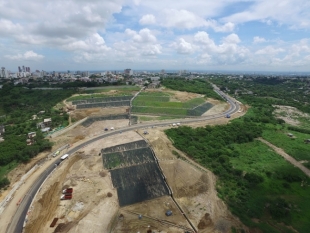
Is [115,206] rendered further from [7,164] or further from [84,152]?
[7,164]

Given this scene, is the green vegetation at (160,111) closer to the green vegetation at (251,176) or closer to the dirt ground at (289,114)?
the green vegetation at (251,176)

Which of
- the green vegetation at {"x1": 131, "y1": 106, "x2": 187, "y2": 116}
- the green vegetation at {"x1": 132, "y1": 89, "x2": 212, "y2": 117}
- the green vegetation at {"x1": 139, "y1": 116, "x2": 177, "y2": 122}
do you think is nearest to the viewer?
the green vegetation at {"x1": 139, "y1": 116, "x2": 177, "y2": 122}

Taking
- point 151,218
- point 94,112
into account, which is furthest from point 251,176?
point 94,112

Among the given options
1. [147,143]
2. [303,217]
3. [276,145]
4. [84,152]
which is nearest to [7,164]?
[84,152]

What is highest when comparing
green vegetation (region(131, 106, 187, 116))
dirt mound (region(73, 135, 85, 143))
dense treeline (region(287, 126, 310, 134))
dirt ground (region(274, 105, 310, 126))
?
green vegetation (region(131, 106, 187, 116))

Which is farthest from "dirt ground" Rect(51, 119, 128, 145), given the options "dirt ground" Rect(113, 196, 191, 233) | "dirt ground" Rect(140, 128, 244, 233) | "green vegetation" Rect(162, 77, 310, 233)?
"dirt ground" Rect(113, 196, 191, 233)

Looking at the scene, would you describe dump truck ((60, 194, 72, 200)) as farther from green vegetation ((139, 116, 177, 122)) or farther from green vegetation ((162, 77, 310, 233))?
green vegetation ((139, 116, 177, 122))

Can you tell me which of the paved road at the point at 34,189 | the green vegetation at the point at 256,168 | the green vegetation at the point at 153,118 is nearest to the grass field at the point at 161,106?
the green vegetation at the point at 153,118

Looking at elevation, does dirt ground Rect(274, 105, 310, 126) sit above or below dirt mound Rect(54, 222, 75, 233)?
above
